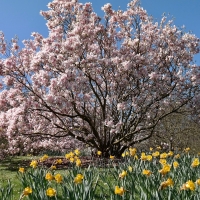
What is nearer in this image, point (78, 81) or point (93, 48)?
point (78, 81)

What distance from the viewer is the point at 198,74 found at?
1246cm

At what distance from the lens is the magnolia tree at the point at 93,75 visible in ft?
35.7

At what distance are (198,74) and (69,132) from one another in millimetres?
5849

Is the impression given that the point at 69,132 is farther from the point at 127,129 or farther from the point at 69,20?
the point at 69,20

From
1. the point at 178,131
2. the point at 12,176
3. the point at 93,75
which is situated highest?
the point at 93,75

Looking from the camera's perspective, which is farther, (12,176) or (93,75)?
(93,75)

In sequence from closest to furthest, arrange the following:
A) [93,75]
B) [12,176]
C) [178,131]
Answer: [12,176], [93,75], [178,131]

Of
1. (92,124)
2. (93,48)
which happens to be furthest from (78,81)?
(92,124)

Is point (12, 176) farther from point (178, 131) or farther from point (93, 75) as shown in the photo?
point (178, 131)

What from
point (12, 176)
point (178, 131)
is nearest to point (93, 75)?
point (12, 176)

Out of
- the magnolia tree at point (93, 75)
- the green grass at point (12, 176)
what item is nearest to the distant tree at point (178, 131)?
the magnolia tree at point (93, 75)

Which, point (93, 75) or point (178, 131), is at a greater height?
point (93, 75)

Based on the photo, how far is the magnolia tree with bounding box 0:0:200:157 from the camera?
1087 centimetres

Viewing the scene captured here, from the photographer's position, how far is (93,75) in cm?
1205
